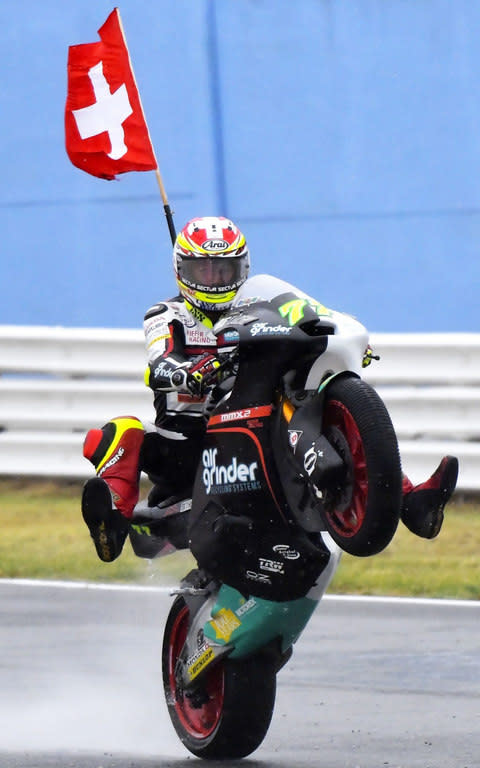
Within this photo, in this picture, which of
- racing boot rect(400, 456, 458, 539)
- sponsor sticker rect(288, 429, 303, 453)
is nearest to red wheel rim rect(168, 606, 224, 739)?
racing boot rect(400, 456, 458, 539)

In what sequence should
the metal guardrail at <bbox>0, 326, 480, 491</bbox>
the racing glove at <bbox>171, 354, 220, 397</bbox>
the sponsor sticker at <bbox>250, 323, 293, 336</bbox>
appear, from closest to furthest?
the sponsor sticker at <bbox>250, 323, 293, 336</bbox>, the racing glove at <bbox>171, 354, 220, 397</bbox>, the metal guardrail at <bbox>0, 326, 480, 491</bbox>

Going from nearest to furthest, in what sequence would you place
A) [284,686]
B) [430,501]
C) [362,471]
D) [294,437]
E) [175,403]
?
1. [362,471]
2. [294,437]
3. [430,501]
4. [175,403]
5. [284,686]

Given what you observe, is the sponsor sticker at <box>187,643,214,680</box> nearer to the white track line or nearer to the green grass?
the white track line

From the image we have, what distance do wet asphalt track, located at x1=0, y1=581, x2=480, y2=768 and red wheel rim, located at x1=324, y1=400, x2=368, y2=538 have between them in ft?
3.50

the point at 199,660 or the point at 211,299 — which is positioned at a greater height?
the point at 211,299

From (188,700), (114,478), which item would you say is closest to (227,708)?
(188,700)

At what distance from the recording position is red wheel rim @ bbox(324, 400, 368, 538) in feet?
16.4

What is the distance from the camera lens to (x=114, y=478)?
236 inches

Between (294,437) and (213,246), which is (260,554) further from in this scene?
(213,246)

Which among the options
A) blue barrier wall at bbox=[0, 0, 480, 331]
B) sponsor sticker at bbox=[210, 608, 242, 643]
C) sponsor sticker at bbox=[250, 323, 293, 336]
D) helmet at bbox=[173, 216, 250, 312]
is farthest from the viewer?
blue barrier wall at bbox=[0, 0, 480, 331]

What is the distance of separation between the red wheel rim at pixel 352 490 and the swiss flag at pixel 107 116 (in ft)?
8.13

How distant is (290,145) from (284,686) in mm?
4804

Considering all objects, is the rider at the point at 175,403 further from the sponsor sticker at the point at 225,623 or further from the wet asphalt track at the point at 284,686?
the wet asphalt track at the point at 284,686

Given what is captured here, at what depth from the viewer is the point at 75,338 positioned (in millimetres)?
11914
